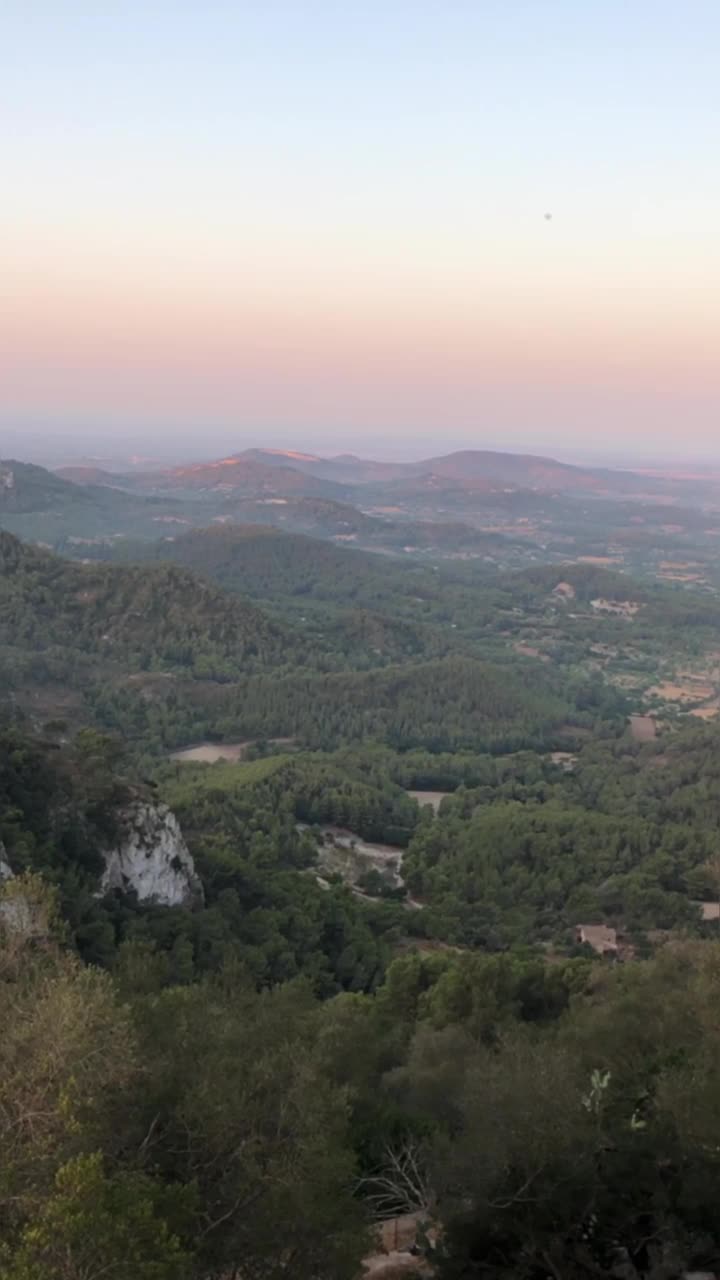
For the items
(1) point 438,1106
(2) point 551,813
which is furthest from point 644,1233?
(2) point 551,813

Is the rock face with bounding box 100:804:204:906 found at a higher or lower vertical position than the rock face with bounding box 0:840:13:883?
lower

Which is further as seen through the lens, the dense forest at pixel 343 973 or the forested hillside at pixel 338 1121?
the dense forest at pixel 343 973

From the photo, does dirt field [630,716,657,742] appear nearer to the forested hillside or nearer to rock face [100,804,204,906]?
rock face [100,804,204,906]

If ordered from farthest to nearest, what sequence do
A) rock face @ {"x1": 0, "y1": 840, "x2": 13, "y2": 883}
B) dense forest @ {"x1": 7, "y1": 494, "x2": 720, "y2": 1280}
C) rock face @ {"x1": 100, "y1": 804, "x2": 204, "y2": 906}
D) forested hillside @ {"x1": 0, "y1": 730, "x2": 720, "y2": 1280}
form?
1. rock face @ {"x1": 100, "y1": 804, "x2": 204, "y2": 906}
2. rock face @ {"x1": 0, "y1": 840, "x2": 13, "y2": 883}
3. dense forest @ {"x1": 7, "y1": 494, "x2": 720, "y2": 1280}
4. forested hillside @ {"x1": 0, "y1": 730, "x2": 720, "y2": 1280}

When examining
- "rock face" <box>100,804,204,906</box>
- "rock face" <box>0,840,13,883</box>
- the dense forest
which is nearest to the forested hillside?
the dense forest

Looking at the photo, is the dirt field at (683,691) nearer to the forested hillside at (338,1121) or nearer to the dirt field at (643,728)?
the dirt field at (643,728)

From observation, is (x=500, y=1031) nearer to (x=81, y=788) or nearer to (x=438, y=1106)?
(x=438, y=1106)

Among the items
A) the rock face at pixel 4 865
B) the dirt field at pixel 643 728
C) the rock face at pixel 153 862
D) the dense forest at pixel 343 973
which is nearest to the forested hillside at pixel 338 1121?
the dense forest at pixel 343 973

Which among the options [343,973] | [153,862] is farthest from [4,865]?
[343,973]

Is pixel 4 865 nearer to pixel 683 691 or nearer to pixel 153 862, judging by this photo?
pixel 153 862
